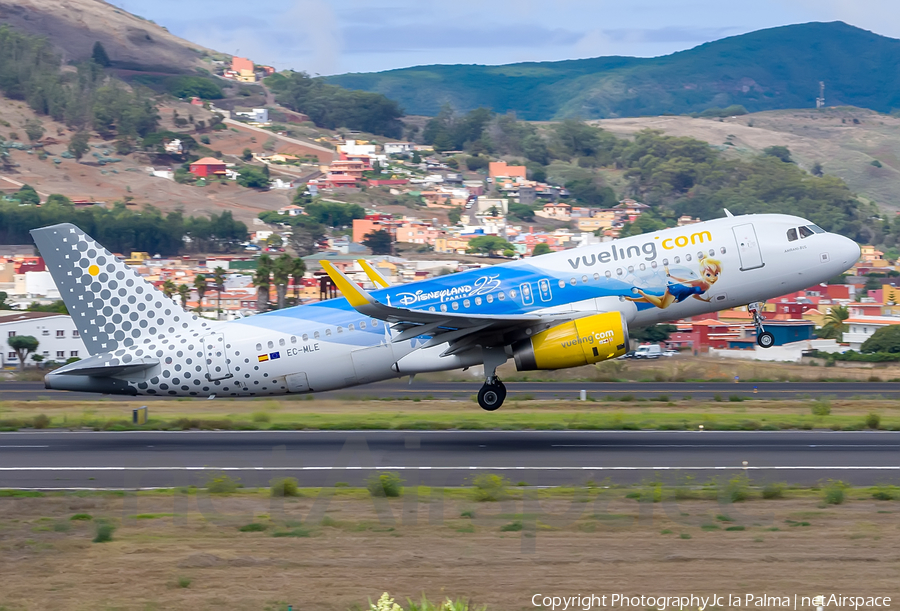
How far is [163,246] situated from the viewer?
17588 centimetres

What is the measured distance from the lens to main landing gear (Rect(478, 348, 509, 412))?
27.7 metres

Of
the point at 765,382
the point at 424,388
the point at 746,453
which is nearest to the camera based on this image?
the point at 746,453

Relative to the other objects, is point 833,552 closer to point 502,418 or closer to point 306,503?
point 306,503

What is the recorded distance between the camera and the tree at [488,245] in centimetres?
15412

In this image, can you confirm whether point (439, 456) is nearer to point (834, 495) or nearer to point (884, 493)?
point (834, 495)

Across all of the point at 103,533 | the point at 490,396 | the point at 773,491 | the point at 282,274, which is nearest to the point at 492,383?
the point at 490,396

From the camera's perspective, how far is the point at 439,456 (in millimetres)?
24938

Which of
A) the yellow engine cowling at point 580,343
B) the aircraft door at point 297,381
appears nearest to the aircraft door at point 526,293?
the yellow engine cowling at point 580,343

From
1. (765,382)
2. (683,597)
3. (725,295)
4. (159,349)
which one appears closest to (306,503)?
(683,597)

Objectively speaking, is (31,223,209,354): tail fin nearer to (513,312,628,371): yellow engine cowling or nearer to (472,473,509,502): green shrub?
(513,312,628,371): yellow engine cowling

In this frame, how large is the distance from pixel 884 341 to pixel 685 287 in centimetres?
6398

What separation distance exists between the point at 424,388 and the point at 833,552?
32.5 meters

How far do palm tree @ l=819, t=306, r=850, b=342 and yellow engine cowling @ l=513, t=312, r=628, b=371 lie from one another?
237 ft

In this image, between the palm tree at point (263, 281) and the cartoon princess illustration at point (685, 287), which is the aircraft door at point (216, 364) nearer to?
the cartoon princess illustration at point (685, 287)
